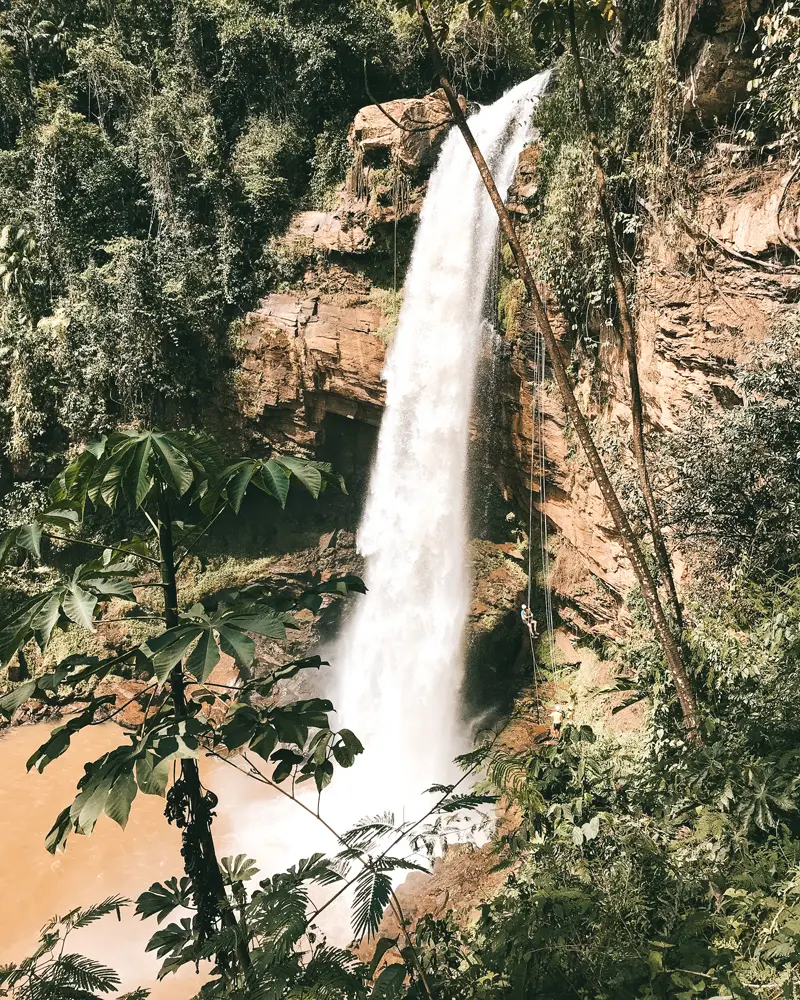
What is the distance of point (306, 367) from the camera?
12.2 meters

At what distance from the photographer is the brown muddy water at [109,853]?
6941 mm

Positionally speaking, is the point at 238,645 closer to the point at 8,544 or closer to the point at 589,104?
the point at 8,544

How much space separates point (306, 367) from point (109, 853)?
8095mm

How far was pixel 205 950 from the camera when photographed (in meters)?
1.84

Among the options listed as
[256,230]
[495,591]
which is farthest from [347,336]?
[495,591]

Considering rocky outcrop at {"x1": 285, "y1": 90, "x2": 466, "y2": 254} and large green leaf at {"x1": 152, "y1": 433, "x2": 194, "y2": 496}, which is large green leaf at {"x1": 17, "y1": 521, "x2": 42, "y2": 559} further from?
rocky outcrop at {"x1": 285, "y1": 90, "x2": 466, "y2": 254}

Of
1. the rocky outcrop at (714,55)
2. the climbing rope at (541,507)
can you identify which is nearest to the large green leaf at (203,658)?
the rocky outcrop at (714,55)

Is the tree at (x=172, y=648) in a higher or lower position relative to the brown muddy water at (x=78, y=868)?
higher

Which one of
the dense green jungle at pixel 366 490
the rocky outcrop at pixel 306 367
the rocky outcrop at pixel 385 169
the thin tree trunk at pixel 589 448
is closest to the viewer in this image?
the dense green jungle at pixel 366 490

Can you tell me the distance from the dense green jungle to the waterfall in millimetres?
246

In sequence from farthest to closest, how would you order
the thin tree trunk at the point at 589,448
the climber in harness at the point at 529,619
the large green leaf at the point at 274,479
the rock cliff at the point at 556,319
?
the climber in harness at the point at 529,619 → the rock cliff at the point at 556,319 → the thin tree trunk at the point at 589,448 → the large green leaf at the point at 274,479

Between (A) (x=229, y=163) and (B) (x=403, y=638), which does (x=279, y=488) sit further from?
(A) (x=229, y=163)

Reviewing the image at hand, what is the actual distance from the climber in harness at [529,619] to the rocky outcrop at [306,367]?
434 cm

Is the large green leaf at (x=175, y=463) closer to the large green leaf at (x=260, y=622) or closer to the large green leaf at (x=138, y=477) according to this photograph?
the large green leaf at (x=138, y=477)
